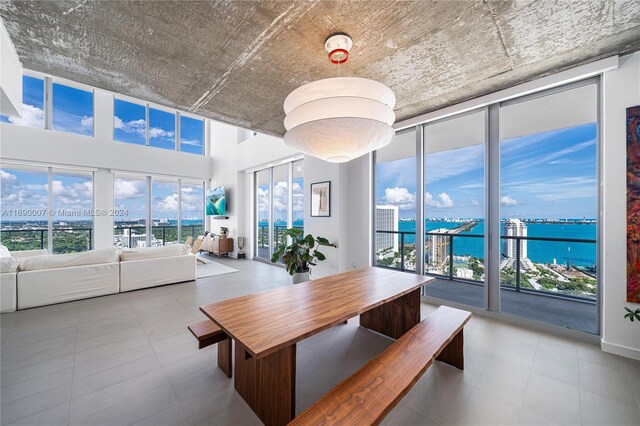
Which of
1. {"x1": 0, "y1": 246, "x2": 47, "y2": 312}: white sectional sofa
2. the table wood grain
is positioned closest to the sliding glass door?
{"x1": 0, "y1": 246, "x2": 47, "y2": 312}: white sectional sofa

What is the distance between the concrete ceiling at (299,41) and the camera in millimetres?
1706

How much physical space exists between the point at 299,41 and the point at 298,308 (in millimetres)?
2095

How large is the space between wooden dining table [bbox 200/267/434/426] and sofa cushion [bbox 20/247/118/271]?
11.0ft

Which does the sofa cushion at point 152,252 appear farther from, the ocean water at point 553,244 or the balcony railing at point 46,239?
the ocean water at point 553,244

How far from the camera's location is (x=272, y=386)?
1501mm

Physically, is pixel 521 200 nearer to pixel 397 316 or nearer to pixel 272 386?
pixel 397 316

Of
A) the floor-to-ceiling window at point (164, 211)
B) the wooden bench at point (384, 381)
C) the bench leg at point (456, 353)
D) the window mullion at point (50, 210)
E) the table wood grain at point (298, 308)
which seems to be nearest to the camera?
the wooden bench at point (384, 381)

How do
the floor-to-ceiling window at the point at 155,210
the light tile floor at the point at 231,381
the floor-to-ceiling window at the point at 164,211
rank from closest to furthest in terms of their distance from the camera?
the light tile floor at the point at 231,381
the floor-to-ceiling window at the point at 155,210
the floor-to-ceiling window at the point at 164,211

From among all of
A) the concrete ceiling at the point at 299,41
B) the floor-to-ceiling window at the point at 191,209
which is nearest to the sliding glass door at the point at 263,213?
the floor-to-ceiling window at the point at 191,209

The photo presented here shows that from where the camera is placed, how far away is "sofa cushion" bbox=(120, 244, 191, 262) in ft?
13.5

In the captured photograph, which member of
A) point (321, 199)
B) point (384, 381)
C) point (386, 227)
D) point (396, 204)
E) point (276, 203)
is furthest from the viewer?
point (276, 203)

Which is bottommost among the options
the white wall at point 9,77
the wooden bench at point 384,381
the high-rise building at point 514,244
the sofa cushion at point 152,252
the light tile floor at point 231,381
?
the light tile floor at point 231,381

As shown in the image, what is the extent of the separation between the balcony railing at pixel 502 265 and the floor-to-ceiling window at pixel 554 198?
0.01 metres

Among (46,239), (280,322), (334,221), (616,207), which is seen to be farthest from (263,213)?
(616,207)
